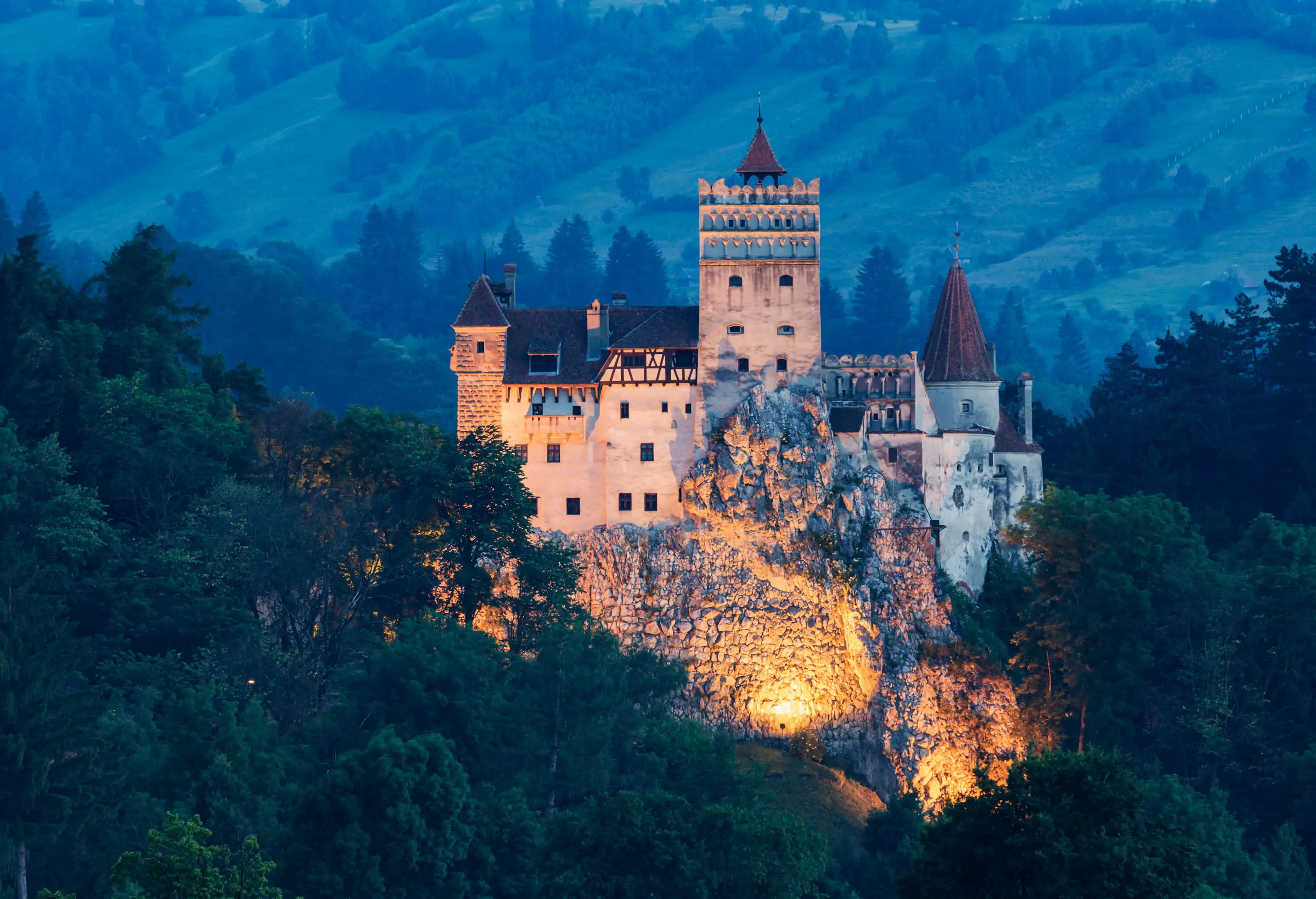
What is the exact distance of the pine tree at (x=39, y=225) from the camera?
15212 cm

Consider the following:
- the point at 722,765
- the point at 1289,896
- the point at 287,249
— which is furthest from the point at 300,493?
the point at 287,249

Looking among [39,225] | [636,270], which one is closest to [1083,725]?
[636,270]

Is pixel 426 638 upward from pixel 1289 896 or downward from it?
upward

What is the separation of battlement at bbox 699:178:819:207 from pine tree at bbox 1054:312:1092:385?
100 meters

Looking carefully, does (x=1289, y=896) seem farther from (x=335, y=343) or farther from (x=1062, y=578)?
(x=335, y=343)

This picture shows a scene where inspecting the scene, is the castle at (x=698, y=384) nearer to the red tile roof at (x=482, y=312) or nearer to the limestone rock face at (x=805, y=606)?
the red tile roof at (x=482, y=312)

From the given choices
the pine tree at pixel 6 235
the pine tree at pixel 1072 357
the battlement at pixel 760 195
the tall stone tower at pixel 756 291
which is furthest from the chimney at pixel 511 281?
the pine tree at pixel 1072 357

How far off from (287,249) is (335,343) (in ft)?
144

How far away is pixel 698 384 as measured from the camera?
79000 mm

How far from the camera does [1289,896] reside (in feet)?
240

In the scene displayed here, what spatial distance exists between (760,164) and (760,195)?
199 centimetres

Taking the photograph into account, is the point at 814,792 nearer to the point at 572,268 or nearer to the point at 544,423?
the point at 544,423

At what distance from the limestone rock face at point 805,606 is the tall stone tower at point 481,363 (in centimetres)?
541

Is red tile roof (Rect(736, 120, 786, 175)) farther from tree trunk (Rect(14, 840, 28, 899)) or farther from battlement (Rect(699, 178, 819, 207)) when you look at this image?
tree trunk (Rect(14, 840, 28, 899))
